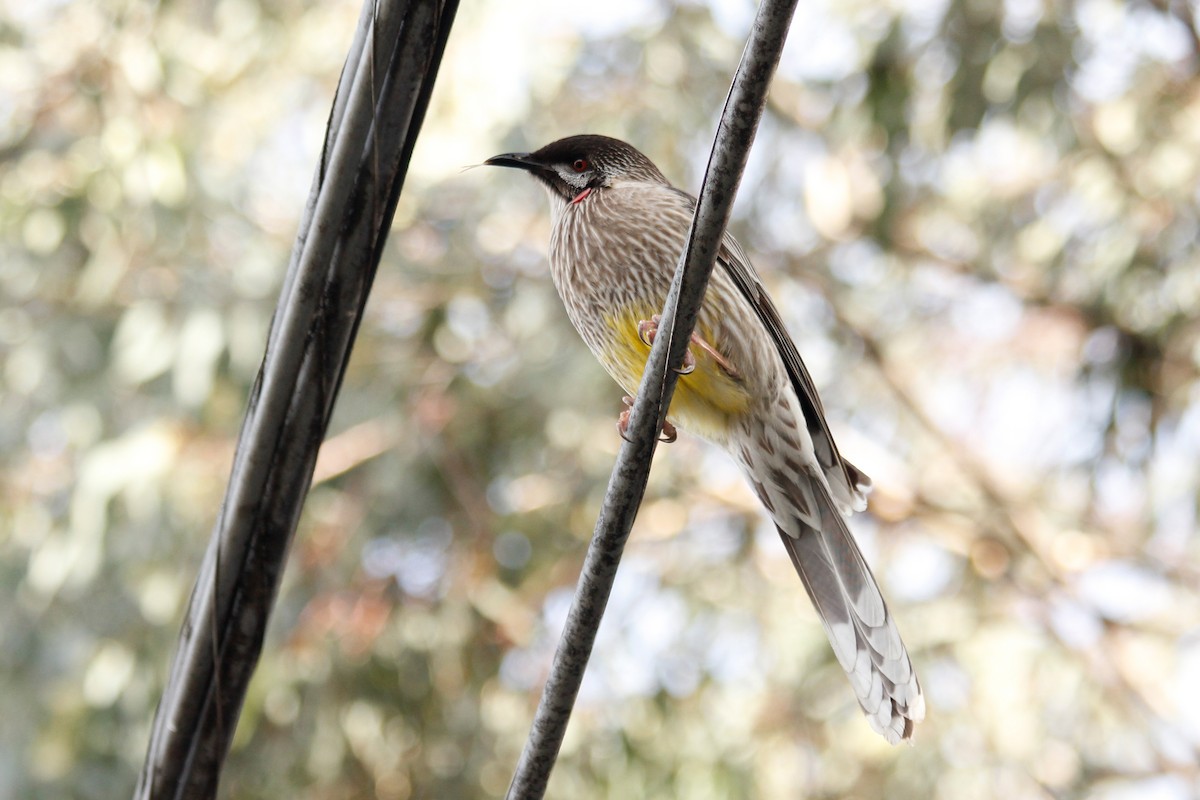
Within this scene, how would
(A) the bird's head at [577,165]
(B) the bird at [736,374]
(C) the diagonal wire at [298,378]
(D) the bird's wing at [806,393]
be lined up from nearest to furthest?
1. (C) the diagonal wire at [298,378]
2. (B) the bird at [736,374]
3. (D) the bird's wing at [806,393]
4. (A) the bird's head at [577,165]

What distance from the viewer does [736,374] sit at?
10.5 feet

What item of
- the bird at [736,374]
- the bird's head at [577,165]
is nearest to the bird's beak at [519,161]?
the bird's head at [577,165]

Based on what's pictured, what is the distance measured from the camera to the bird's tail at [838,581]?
279 centimetres

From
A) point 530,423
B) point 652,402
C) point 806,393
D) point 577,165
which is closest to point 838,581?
point 806,393

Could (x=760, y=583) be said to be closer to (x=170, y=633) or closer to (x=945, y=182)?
(x=945, y=182)

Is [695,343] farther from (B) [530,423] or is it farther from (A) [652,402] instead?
(B) [530,423]

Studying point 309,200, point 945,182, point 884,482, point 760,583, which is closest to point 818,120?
point 945,182

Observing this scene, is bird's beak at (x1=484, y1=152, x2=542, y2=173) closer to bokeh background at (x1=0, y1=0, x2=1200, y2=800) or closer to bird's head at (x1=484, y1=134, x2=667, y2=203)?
bird's head at (x1=484, y1=134, x2=667, y2=203)

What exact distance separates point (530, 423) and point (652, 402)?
561 cm

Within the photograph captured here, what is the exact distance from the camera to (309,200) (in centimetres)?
205

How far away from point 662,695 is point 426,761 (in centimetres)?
145

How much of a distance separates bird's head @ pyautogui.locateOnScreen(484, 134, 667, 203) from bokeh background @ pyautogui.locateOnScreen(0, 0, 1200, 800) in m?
3.10

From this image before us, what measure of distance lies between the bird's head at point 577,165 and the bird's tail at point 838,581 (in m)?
0.97

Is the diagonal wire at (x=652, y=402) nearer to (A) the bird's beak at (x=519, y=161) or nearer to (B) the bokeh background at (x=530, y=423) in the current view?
(A) the bird's beak at (x=519, y=161)
